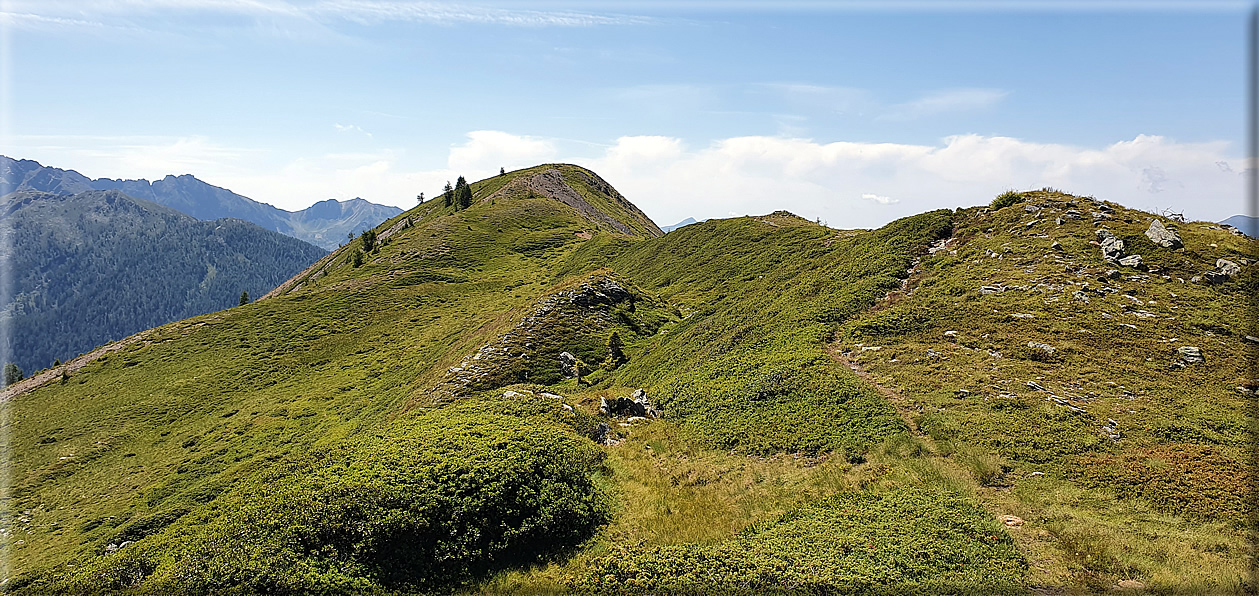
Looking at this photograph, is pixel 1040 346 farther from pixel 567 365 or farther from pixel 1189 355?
pixel 567 365

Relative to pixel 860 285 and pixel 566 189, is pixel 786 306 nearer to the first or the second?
pixel 860 285

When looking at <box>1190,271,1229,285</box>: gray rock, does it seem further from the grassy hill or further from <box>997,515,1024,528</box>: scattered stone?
<box>997,515,1024,528</box>: scattered stone

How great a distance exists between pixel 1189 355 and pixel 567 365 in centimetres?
3218

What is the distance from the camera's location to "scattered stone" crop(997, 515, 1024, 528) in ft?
44.2

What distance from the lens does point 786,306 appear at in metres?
34.6

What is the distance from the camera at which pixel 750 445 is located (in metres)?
21.0

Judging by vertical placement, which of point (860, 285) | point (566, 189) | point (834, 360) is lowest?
point (834, 360)

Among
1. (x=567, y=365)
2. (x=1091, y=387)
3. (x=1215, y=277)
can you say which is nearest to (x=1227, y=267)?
(x=1215, y=277)

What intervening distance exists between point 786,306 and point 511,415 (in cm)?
2053

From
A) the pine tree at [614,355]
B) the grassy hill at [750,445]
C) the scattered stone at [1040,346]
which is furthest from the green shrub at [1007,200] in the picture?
the pine tree at [614,355]

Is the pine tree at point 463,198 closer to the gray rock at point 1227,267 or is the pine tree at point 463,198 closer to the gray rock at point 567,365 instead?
the gray rock at point 567,365

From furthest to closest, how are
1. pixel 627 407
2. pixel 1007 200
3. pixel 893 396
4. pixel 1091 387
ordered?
pixel 1007 200 → pixel 627 407 → pixel 893 396 → pixel 1091 387

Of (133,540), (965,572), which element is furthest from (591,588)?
(133,540)

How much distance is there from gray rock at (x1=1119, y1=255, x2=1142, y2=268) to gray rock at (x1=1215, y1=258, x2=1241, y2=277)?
9.15ft
